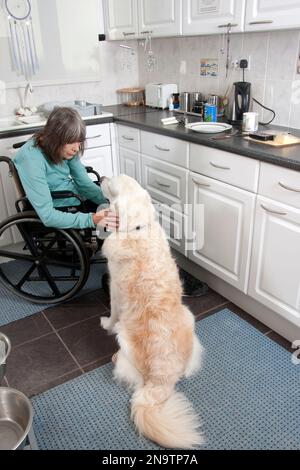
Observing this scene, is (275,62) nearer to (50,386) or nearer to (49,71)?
(49,71)

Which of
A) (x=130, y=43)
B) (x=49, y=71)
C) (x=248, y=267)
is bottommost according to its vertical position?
(x=248, y=267)

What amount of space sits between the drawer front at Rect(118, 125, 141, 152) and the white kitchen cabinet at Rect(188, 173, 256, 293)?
66 centimetres

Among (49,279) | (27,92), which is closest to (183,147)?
(49,279)

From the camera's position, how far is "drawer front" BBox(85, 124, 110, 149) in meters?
2.88

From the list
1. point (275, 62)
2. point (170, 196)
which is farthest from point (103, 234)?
point (275, 62)

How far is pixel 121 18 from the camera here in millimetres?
2982

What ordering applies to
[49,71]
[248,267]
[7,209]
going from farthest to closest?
1. [49,71]
2. [7,209]
3. [248,267]

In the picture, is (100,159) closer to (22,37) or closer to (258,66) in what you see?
(22,37)

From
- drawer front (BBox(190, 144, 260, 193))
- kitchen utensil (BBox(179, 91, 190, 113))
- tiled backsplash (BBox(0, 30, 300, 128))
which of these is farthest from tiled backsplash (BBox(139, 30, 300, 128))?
drawer front (BBox(190, 144, 260, 193))

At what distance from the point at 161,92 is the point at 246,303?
1.79 m

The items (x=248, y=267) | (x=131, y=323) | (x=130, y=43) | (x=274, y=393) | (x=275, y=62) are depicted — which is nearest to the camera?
(x=131, y=323)

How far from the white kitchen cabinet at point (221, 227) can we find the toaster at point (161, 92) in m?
1.05

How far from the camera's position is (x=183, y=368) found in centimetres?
159

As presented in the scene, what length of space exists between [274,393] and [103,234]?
1.15 metres
